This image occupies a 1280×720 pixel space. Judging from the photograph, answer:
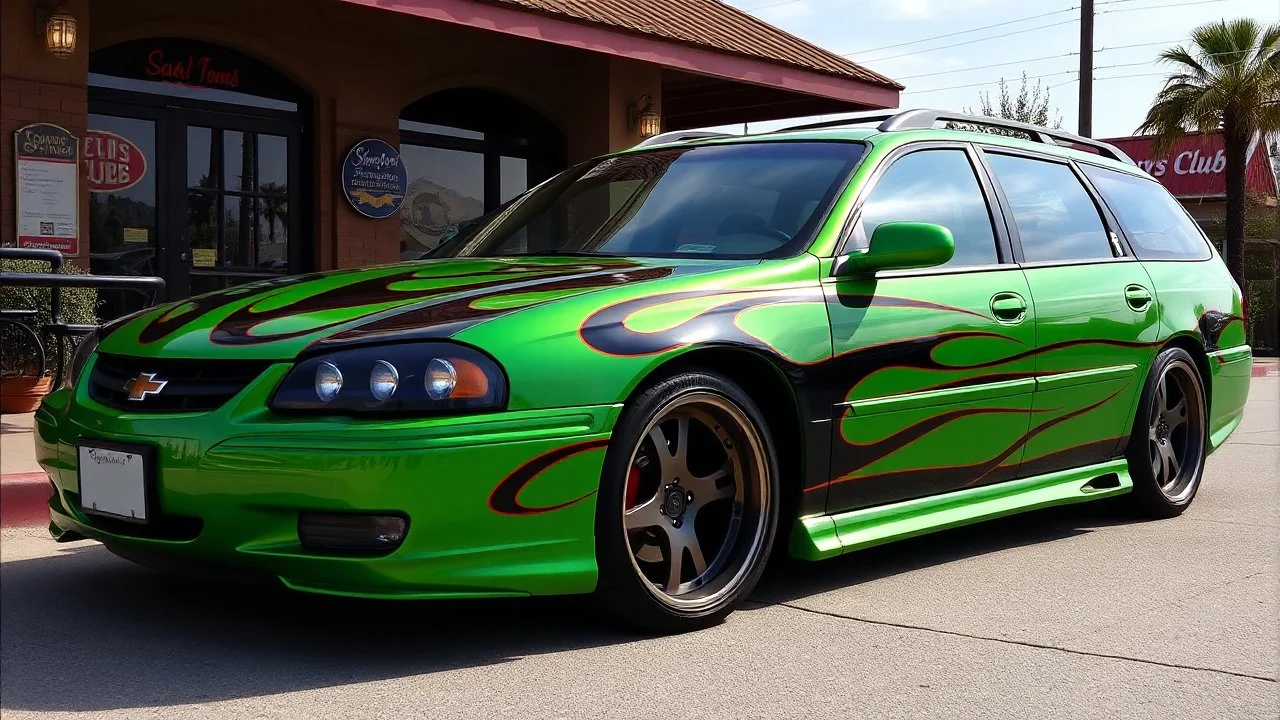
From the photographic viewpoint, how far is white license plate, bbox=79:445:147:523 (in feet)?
11.4

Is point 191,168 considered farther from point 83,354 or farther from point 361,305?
point 361,305

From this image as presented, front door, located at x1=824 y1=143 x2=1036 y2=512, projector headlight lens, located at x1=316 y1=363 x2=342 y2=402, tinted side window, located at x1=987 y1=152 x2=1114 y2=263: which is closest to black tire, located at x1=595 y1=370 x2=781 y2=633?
front door, located at x1=824 y1=143 x2=1036 y2=512

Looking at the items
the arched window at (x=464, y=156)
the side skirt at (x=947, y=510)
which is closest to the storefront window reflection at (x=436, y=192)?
the arched window at (x=464, y=156)

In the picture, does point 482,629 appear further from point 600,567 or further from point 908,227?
point 908,227

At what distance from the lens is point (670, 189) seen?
4828 mm

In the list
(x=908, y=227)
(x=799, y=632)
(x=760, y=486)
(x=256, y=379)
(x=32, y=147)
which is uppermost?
(x=32, y=147)

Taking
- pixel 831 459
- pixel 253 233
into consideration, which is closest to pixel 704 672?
pixel 831 459

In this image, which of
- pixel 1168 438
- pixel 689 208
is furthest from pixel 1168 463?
pixel 689 208

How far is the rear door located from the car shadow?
1.12 meters

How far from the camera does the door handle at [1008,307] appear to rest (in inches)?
190

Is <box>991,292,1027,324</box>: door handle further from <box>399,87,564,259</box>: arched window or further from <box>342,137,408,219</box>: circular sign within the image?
<box>399,87,564,259</box>: arched window

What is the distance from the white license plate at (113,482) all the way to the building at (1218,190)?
30807 mm

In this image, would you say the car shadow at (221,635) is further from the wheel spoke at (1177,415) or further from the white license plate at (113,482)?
the wheel spoke at (1177,415)

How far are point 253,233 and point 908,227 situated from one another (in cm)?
831
